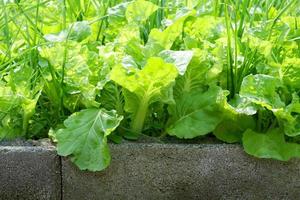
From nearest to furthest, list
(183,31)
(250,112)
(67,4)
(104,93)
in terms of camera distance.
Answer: (250,112)
(104,93)
(183,31)
(67,4)

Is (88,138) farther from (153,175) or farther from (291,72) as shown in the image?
(291,72)

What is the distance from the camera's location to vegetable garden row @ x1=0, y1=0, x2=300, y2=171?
1.46 m

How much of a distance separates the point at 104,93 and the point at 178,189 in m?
0.31

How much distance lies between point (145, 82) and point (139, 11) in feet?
1.07

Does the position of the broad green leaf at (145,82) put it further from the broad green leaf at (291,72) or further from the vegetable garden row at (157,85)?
the broad green leaf at (291,72)

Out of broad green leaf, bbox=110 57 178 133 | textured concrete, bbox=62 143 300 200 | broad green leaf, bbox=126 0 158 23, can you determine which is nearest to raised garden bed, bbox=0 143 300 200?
textured concrete, bbox=62 143 300 200

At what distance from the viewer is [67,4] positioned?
190 centimetres

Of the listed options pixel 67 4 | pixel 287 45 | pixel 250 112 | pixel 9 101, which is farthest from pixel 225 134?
pixel 67 4

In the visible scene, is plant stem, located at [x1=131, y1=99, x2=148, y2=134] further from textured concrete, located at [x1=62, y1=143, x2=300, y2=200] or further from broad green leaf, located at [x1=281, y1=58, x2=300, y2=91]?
broad green leaf, located at [x1=281, y1=58, x2=300, y2=91]

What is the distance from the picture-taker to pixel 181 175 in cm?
151

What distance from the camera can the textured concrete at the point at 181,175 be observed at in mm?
1497

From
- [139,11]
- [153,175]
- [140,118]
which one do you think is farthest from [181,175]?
[139,11]

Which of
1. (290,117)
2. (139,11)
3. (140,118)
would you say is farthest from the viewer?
(139,11)

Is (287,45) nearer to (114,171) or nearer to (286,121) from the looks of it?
(286,121)
